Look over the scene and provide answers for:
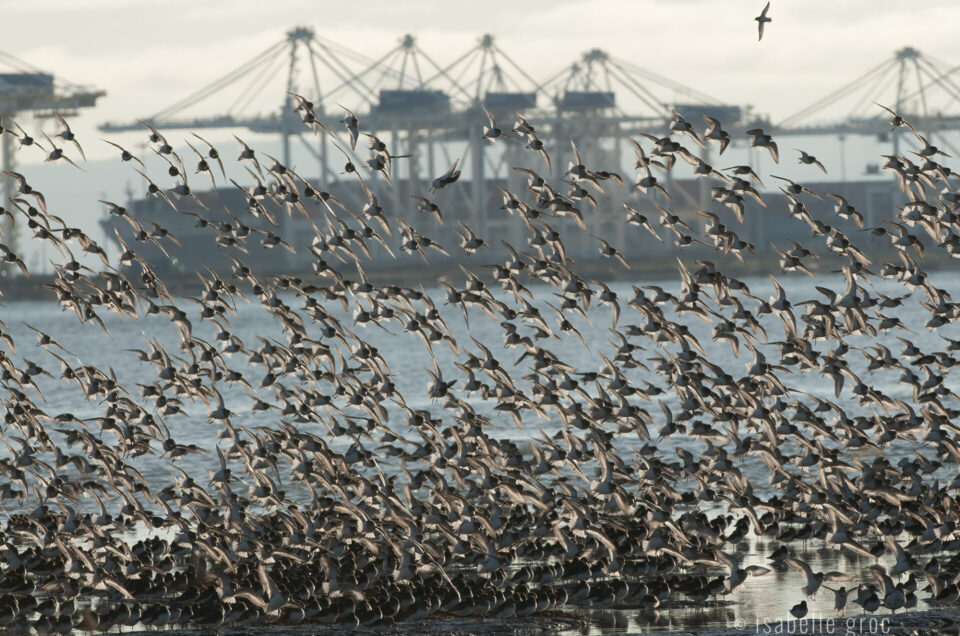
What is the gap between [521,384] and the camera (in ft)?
253

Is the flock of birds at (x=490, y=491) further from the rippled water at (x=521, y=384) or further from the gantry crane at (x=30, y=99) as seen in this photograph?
the gantry crane at (x=30, y=99)

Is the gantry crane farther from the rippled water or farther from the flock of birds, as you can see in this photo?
the flock of birds

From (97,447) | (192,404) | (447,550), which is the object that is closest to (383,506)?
(447,550)

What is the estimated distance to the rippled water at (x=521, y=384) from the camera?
22562mm

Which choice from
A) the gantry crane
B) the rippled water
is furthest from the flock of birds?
the gantry crane

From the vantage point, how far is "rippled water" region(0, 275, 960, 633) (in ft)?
74.0

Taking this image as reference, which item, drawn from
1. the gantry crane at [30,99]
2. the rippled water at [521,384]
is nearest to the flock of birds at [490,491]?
the rippled water at [521,384]

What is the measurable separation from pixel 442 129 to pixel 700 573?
6811 inches

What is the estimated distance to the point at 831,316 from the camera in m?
27.4

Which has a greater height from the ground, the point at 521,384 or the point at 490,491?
the point at 490,491

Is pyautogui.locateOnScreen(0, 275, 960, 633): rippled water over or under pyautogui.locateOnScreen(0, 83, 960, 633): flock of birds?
under

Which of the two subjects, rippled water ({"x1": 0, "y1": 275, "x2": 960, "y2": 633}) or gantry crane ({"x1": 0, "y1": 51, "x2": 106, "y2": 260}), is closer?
rippled water ({"x1": 0, "y1": 275, "x2": 960, "y2": 633})

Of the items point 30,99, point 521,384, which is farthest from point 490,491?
point 30,99

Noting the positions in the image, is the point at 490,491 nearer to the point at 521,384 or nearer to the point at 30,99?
the point at 521,384
